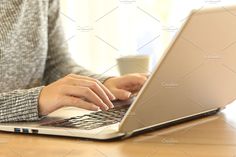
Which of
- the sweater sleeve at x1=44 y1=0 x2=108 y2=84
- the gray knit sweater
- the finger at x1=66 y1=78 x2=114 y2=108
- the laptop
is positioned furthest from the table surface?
the sweater sleeve at x1=44 y1=0 x2=108 y2=84

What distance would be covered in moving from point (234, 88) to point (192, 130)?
0.15 metres

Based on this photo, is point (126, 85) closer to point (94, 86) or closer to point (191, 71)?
point (94, 86)

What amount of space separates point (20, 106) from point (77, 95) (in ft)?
0.43

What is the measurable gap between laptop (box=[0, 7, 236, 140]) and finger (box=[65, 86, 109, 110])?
3cm

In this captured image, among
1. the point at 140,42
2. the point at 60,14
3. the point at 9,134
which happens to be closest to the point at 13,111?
the point at 9,134

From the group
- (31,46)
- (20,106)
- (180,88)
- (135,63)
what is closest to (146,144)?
(180,88)

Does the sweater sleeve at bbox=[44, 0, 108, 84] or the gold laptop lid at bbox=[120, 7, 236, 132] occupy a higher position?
the gold laptop lid at bbox=[120, 7, 236, 132]

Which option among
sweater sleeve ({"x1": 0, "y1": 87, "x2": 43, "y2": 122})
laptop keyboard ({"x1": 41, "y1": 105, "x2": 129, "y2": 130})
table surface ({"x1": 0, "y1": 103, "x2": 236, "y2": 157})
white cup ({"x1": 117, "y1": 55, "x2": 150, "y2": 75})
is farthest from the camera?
white cup ({"x1": 117, "y1": 55, "x2": 150, "y2": 75})

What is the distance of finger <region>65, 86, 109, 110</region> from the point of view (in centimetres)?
84

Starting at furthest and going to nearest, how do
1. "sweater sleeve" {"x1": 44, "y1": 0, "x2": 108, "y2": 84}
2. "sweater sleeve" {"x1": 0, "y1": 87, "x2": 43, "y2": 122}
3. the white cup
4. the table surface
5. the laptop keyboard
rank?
"sweater sleeve" {"x1": 44, "y1": 0, "x2": 108, "y2": 84}
the white cup
"sweater sleeve" {"x1": 0, "y1": 87, "x2": 43, "y2": 122}
the laptop keyboard
the table surface

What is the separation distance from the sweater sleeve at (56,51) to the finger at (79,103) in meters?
0.52

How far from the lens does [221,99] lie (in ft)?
2.90

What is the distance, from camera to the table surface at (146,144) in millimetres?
644

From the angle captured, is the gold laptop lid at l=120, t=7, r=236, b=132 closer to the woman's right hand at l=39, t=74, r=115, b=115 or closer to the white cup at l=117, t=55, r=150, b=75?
the woman's right hand at l=39, t=74, r=115, b=115
